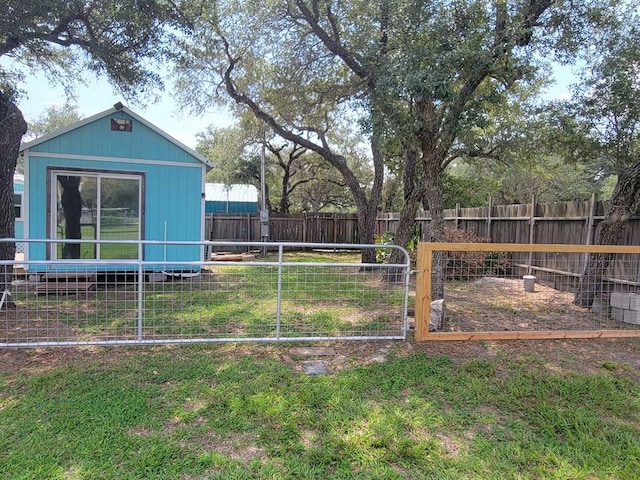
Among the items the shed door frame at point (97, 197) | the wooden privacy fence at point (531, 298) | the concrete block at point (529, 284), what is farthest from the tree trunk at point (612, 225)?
the shed door frame at point (97, 197)

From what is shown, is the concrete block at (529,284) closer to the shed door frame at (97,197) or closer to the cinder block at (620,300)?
the cinder block at (620,300)

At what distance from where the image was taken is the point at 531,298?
6598 millimetres

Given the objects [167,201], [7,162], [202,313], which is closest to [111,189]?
[167,201]

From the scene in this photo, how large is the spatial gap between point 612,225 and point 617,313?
4.20 feet

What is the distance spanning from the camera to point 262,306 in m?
5.64

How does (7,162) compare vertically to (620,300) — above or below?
above

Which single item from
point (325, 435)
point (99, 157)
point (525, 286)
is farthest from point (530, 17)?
point (99, 157)

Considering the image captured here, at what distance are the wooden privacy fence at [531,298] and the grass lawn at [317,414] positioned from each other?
0.50 metres

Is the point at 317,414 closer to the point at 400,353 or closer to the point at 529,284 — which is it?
the point at 400,353

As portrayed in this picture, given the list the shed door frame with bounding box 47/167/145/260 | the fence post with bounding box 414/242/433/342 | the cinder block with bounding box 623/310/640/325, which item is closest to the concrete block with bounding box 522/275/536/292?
the cinder block with bounding box 623/310/640/325

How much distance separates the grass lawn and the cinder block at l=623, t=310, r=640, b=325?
115cm

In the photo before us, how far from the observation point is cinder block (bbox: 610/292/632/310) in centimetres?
505

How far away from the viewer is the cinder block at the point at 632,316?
4965 millimetres

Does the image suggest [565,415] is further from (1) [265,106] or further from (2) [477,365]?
(1) [265,106]
